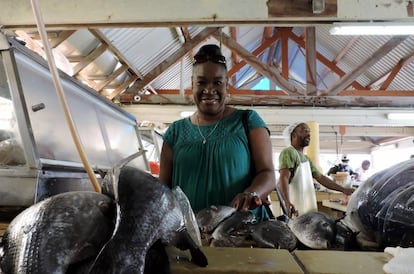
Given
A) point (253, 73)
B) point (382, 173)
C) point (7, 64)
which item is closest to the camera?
point (382, 173)

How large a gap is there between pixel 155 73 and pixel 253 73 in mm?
5794

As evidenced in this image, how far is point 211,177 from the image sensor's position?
137cm

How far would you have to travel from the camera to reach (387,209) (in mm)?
891

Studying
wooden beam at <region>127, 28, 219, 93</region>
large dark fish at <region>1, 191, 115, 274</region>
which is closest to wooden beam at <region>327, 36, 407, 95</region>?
wooden beam at <region>127, 28, 219, 93</region>

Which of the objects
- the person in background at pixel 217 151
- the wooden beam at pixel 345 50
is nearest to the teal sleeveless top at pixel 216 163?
the person in background at pixel 217 151

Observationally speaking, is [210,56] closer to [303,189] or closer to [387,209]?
[387,209]

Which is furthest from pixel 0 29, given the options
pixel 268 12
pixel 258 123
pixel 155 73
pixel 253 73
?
pixel 253 73

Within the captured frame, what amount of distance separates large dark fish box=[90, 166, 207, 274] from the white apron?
9.50ft

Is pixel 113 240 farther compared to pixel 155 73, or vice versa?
pixel 155 73

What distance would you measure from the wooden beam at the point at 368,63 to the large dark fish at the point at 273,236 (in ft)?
16.6

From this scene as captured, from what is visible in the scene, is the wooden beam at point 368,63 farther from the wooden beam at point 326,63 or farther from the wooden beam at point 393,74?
the wooden beam at point 326,63

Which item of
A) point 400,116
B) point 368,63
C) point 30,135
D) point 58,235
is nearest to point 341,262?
point 58,235

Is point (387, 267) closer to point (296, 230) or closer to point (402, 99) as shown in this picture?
point (296, 230)

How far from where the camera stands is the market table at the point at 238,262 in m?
0.65
